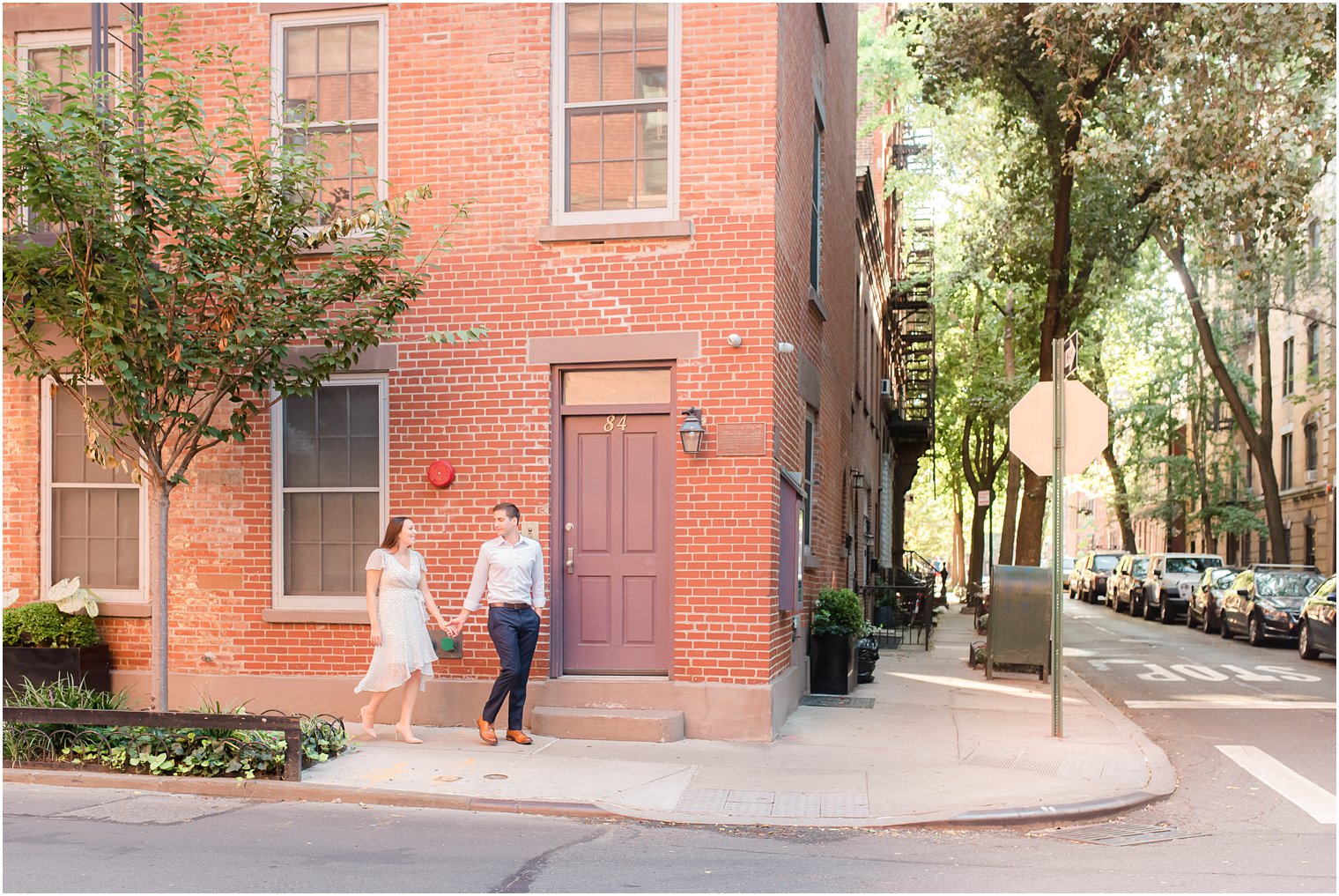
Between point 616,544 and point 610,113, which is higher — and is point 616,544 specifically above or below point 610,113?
below

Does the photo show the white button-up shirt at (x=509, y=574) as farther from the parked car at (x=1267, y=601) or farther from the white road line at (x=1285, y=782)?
the parked car at (x=1267, y=601)

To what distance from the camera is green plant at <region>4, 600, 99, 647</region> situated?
412 inches

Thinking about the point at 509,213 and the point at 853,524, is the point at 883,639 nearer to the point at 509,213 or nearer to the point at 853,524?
the point at 853,524

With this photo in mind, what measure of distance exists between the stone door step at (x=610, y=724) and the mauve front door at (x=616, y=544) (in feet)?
1.70

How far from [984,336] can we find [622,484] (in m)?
26.6

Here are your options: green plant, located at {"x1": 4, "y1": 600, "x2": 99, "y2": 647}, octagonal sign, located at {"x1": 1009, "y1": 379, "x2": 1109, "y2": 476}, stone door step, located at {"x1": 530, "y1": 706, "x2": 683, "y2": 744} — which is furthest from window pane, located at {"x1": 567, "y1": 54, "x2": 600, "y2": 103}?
Result: green plant, located at {"x1": 4, "y1": 600, "x2": 99, "y2": 647}

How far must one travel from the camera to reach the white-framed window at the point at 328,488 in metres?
10.6

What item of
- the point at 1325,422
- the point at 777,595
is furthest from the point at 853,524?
the point at 1325,422

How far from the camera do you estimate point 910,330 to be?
112 feet

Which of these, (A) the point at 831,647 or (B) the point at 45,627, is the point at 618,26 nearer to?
(A) the point at 831,647

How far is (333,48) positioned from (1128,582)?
101ft

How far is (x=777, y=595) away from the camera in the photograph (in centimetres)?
1026

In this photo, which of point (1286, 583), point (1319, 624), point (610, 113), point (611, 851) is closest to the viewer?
point (611, 851)

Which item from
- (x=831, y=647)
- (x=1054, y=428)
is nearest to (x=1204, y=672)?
(x=831, y=647)
